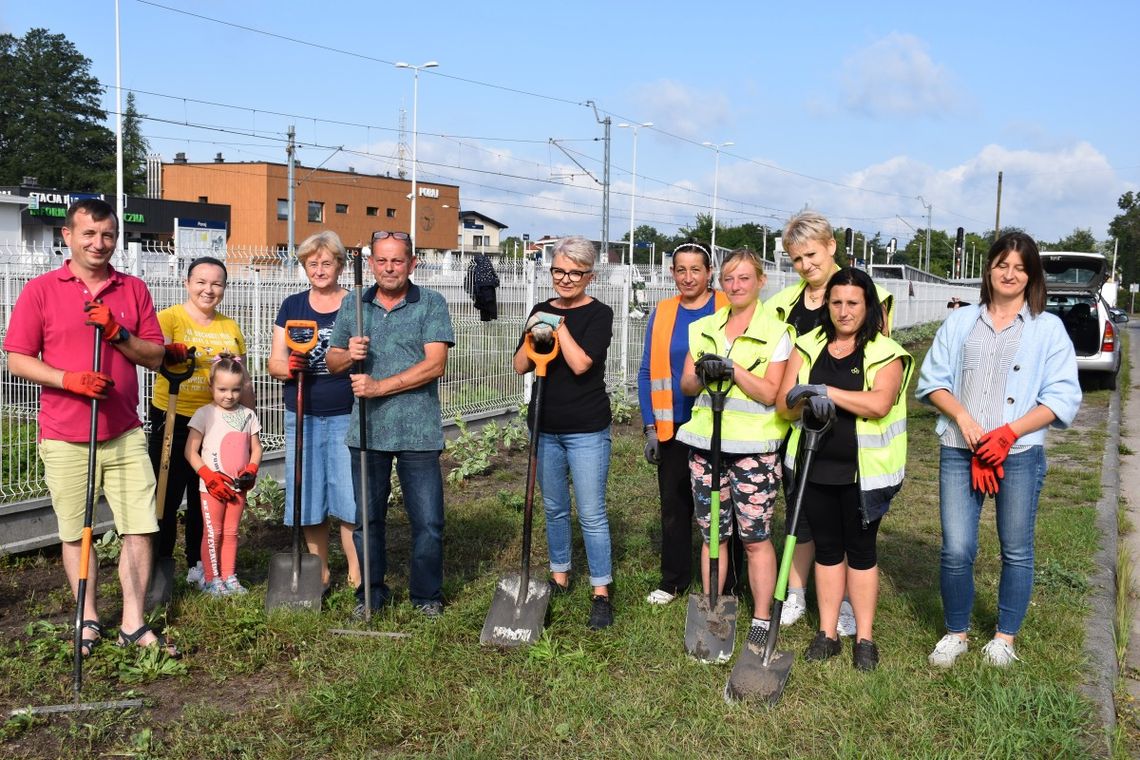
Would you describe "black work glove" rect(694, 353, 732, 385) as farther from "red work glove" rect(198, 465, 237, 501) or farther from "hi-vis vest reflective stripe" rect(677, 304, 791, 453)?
"red work glove" rect(198, 465, 237, 501)

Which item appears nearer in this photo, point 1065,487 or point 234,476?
point 234,476

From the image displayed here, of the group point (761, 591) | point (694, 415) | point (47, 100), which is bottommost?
point (761, 591)

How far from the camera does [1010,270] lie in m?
4.29

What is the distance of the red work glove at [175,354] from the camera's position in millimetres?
4816

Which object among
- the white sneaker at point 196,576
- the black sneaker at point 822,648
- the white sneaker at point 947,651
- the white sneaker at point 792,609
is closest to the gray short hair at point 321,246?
the white sneaker at point 196,576

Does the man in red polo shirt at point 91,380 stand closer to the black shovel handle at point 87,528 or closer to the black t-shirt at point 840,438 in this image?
the black shovel handle at point 87,528

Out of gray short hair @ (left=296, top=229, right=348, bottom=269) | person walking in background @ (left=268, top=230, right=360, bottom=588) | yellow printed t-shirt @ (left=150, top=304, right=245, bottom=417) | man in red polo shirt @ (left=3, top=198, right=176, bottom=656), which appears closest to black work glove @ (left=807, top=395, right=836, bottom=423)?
person walking in background @ (left=268, top=230, right=360, bottom=588)

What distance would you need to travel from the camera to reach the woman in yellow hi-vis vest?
177 inches

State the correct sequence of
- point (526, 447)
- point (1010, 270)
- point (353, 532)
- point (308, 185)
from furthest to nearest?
point (308, 185) < point (526, 447) < point (353, 532) < point (1010, 270)

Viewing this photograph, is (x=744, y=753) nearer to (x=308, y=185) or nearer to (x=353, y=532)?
(x=353, y=532)

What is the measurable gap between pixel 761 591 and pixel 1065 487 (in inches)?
211

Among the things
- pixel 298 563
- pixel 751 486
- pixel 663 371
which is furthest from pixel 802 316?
pixel 298 563

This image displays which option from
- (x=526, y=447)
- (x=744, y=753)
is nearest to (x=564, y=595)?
(x=744, y=753)

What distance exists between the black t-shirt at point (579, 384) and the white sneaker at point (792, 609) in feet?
4.22
